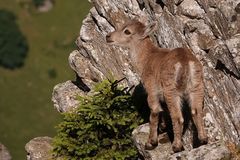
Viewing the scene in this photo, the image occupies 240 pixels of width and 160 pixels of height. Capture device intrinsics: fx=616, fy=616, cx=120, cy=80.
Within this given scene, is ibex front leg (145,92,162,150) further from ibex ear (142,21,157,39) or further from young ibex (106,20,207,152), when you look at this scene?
ibex ear (142,21,157,39)

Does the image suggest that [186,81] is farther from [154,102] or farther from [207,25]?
[207,25]

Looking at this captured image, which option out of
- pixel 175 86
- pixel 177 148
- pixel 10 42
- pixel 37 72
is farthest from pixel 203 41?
pixel 10 42

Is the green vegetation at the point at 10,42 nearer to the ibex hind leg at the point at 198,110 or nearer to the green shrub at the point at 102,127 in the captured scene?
the green shrub at the point at 102,127

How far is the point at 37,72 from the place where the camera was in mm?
175250

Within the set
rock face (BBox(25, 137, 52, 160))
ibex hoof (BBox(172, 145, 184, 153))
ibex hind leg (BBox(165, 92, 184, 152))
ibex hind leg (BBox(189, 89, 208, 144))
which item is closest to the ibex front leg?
ibex hoof (BBox(172, 145, 184, 153))

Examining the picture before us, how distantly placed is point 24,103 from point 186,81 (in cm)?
13338

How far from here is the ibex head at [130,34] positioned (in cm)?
2740

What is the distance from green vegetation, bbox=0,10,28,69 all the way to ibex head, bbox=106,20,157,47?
155 meters

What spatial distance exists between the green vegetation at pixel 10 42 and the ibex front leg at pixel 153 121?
6224 inches

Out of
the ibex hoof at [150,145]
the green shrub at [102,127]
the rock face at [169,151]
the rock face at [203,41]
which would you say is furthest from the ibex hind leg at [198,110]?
the green shrub at [102,127]

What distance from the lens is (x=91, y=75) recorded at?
3559 cm

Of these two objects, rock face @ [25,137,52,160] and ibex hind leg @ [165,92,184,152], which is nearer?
ibex hind leg @ [165,92,184,152]

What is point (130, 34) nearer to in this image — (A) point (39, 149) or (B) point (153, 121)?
(B) point (153, 121)

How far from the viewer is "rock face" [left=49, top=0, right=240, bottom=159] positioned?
23906mm
